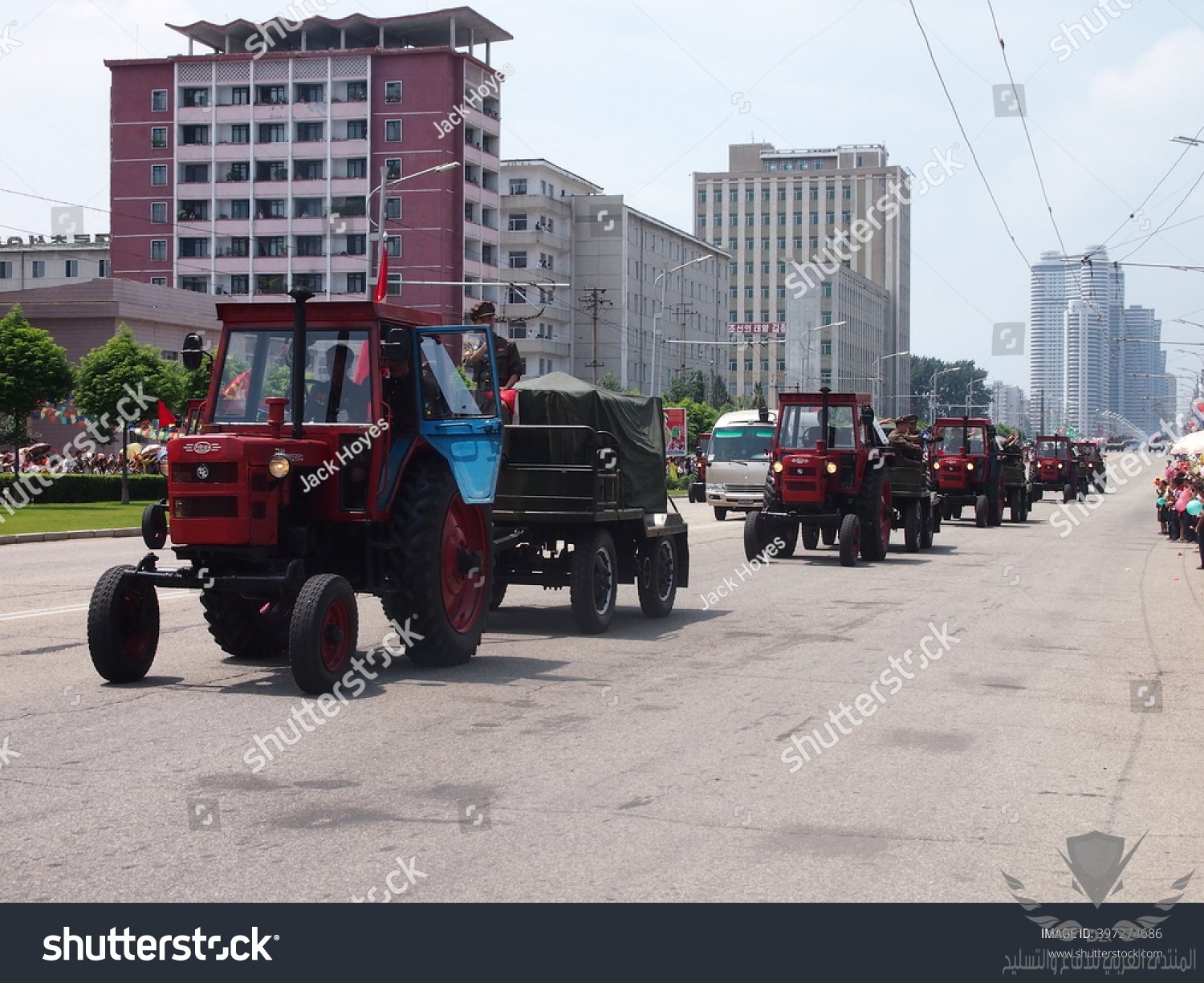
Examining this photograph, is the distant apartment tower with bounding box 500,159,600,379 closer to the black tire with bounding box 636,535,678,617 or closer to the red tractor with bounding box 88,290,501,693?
the black tire with bounding box 636,535,678,617

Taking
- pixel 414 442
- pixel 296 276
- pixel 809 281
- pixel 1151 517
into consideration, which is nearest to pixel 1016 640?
pixel 414 442

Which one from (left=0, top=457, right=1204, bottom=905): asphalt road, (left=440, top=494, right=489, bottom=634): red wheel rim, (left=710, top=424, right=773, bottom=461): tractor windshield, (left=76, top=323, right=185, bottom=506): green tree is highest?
(left=76, top=323, right=185, bottom=506): green tree

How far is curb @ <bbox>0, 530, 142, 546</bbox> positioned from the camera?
990 inches

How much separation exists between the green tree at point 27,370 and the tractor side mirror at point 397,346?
1415 inches

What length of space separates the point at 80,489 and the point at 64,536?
11.1 meters

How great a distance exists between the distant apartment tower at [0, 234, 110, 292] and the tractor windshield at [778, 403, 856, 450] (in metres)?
88.2

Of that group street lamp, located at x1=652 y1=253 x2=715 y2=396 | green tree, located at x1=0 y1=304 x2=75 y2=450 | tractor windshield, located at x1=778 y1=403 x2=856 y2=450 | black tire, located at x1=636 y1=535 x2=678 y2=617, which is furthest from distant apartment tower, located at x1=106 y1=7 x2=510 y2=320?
black tire, located at x1=636 y1=535 x2=678 y2=617

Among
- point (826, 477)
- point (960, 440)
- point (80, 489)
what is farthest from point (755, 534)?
point (80, 489)

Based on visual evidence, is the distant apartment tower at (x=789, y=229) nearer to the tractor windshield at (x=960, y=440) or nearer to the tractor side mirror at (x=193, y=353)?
the tractor windshield at (x=960, y=440)

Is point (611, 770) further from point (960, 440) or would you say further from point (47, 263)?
point (47, 263)

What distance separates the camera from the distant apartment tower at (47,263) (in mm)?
102938

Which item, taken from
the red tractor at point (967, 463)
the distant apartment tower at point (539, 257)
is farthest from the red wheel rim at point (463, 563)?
the distant apartment tower at point (539, 257)

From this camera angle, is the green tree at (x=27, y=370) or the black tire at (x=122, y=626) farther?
the green tree at (x=27, y=370)

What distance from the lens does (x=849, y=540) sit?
894 inches
